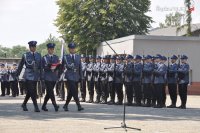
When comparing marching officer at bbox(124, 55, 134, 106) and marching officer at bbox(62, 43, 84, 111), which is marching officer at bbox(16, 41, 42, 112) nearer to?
marching officer at bbox(62, 43, 84, 111)

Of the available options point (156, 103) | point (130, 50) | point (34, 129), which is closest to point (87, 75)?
point (156, 103)

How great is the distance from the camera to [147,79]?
18875 mm

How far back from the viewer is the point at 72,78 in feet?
52.3

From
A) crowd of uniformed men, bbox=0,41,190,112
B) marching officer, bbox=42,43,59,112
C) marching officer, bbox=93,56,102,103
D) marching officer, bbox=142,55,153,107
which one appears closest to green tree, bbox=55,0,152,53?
marching officer, bbox=93,56,102,103

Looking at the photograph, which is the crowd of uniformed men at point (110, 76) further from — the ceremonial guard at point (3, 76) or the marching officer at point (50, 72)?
the ceremonial guard at point (3, 76)

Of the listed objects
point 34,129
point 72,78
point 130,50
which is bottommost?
point 34,129

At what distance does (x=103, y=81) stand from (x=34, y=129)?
9.18 meters

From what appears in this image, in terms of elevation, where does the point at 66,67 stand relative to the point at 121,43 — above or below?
below

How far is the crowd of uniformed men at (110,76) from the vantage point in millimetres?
15773

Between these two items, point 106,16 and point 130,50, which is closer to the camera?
point 130,50

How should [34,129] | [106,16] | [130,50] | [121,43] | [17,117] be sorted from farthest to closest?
[106,16] → [121,43] → [130,50] → [17,117] → [34,129]

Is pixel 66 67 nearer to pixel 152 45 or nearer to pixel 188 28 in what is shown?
pixel 152 45

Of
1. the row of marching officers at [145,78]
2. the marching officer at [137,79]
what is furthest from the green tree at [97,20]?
the marching officer at [137,79]

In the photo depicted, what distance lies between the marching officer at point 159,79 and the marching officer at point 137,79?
58cm
